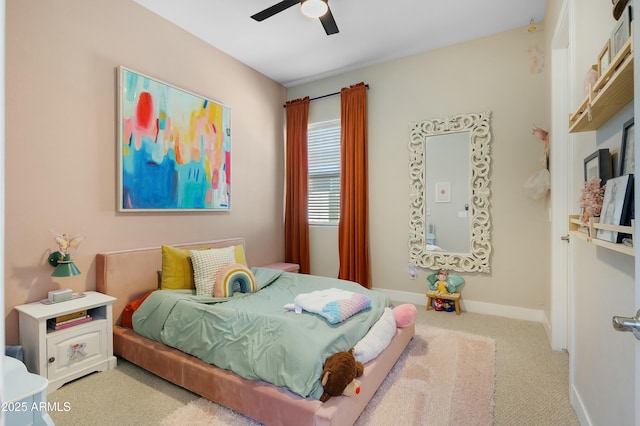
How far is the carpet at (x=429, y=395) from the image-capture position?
1669 mm

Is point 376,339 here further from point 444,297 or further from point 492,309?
point 492,309

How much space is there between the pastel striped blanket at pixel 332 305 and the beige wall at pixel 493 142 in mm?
1698

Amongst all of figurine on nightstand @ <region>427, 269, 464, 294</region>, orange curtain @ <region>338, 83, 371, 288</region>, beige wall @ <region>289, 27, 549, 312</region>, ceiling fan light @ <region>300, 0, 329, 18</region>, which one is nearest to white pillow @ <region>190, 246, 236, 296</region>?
orange curtain @ <region>338, 83, 371, 288</region>

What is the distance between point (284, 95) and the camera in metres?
Answer: 4.53

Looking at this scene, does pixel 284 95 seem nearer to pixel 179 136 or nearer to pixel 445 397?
pixel 179 136

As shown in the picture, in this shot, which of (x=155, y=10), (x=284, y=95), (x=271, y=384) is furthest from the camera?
(x=284, y=95)

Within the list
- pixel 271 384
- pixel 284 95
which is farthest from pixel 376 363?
pixel 284 95

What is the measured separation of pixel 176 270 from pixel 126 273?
38cm

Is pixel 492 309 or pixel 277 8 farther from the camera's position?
pixel 492 309

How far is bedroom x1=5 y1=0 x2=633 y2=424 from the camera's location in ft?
6.91

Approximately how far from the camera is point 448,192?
11.3ft

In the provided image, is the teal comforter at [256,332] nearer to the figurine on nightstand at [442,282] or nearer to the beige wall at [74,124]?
the beige wall at [74,124]

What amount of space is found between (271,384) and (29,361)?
5.35 feet

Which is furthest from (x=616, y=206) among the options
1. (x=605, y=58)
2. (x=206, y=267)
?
(x=206, y=267)
